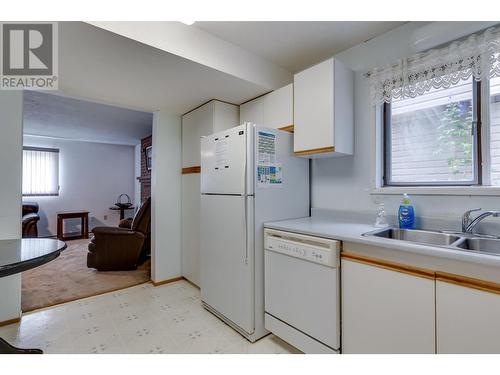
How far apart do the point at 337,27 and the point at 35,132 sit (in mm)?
5856

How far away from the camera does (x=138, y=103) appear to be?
261 centimetres

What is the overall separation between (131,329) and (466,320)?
215cm

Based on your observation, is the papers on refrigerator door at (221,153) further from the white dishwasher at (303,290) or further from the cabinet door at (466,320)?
the cabinet door at (466,320)

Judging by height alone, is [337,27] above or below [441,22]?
above

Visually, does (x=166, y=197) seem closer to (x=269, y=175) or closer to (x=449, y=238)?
(x=269, y=175)

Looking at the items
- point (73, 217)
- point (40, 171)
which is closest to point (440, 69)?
point (73, 217)

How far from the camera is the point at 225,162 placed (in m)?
2.00

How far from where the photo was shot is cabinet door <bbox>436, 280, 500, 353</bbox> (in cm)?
97

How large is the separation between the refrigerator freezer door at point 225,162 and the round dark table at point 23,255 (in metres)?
1.12

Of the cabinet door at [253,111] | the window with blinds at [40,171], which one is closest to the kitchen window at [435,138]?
the cabinet door at [253,111]

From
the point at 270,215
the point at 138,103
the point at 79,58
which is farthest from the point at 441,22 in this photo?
the point at 138,103

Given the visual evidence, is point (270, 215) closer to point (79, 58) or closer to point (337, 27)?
point (337, 27)
